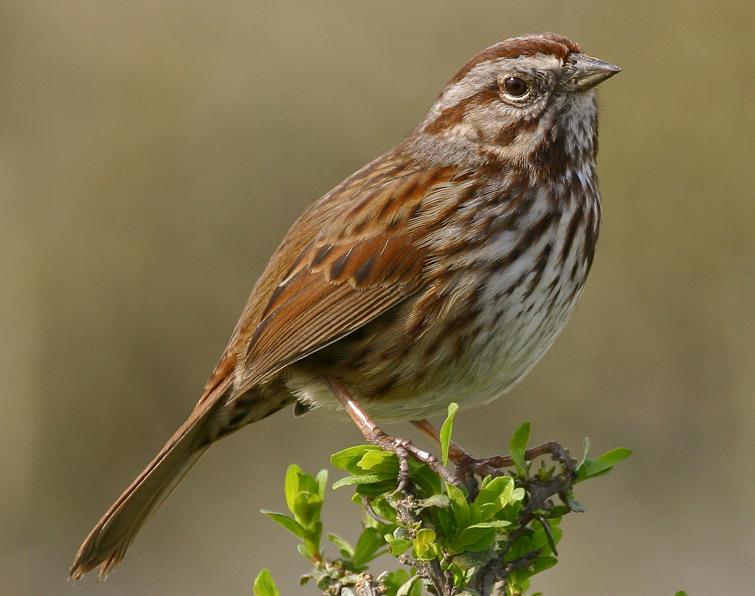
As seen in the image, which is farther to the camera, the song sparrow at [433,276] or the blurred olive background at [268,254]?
the blurred olive background at [268,254]

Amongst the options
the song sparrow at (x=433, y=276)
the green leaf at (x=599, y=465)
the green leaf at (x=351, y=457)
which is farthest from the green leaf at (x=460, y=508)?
the song sparrow at (x=433, y=276)

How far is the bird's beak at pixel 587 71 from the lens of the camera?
13.2 feet

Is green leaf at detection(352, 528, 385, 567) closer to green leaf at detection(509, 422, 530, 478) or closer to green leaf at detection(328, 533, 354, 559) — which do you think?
green leaf at detection(328, 533, 354, 559)

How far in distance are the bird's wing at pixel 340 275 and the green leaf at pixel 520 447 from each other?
86cm

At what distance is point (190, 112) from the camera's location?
6555 mm

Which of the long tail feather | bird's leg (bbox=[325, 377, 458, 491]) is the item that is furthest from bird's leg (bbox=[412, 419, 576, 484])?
the long tail feather

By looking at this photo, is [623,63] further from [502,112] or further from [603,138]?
[502,112]

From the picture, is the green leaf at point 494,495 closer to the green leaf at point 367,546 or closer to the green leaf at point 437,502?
the green leaf at point 437,502

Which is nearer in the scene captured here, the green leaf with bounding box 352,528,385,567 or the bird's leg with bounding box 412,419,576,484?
the green leaf with bounding box 352,528,385,567

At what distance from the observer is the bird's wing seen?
3.94 meters

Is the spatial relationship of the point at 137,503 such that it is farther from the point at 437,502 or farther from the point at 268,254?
the point at 268,254

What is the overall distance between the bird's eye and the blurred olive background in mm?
2006

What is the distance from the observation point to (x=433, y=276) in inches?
153

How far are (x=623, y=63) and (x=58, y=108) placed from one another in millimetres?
2810
